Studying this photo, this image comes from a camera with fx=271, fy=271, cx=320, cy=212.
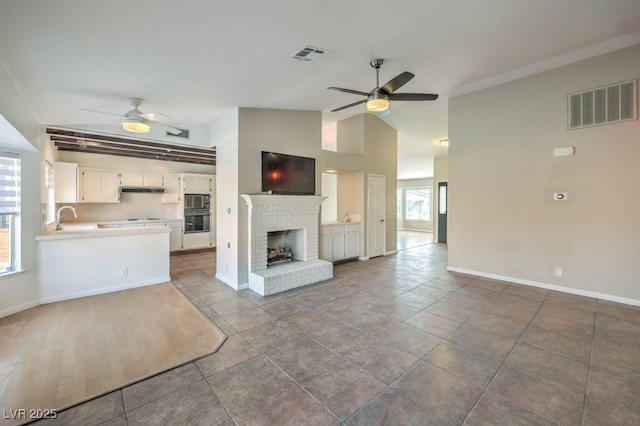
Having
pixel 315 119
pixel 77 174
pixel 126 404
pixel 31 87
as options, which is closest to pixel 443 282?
pixel 315 119

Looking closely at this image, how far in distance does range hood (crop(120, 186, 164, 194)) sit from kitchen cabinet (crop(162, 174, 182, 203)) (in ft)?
0.57

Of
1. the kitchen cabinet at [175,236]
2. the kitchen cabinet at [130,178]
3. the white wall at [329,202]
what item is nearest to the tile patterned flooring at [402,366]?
the kitchen cabinet at [175,236]

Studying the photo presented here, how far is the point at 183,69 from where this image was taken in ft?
9.89

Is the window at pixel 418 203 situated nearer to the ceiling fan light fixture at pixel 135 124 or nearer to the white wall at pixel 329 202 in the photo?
the white wall at pixel 329 202

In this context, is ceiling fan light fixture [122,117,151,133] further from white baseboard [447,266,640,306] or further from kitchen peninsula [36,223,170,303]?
white baseboard [447,266,640,306]

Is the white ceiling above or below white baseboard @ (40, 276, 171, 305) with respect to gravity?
above

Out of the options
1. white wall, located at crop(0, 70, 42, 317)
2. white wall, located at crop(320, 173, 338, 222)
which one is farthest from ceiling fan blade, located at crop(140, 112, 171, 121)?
white wall, located at crop(320, 173, 338, 222)

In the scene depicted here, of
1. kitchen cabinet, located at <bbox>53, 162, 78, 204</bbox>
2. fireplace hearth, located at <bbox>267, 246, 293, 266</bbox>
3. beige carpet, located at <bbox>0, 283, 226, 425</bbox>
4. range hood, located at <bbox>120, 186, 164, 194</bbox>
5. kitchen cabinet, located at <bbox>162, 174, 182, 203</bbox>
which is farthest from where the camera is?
kitchen cabinet, located at <bbox>162, 174, 182, 203</bbox>

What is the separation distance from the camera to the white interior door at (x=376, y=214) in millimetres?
6758

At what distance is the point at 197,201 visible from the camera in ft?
25.7

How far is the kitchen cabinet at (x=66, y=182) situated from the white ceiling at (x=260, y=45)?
2384mm

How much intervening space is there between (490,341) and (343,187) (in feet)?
15.9

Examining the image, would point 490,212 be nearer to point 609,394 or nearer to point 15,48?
point 609,394

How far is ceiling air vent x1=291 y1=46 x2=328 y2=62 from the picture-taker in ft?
9.60
